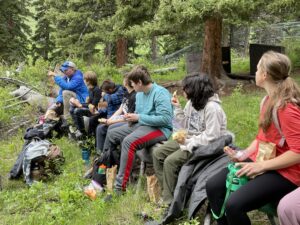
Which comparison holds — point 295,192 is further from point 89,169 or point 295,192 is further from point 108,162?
point 89,169

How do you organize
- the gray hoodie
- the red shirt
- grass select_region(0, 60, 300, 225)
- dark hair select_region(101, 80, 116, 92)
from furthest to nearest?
Answer: dark hair select_region(101, 80, 116, 92)
grass select_region(0, 60, 300, 225)
the gray hoodie
the red shirt

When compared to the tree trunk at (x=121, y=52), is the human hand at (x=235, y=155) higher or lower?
higher

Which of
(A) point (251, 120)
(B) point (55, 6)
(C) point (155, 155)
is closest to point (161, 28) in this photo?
(A) point (251, 120)

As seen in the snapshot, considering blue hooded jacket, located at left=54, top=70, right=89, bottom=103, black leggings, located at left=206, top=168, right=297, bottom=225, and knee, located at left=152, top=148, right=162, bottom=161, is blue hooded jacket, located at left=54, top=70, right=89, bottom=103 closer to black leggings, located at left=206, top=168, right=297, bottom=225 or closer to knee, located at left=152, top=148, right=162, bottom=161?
knee, located at left=152, top=148, right=162, bottom=161

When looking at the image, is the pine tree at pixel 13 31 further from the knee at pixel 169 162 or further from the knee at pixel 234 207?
the knee at pixel 234 207

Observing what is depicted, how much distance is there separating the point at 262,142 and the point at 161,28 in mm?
5704

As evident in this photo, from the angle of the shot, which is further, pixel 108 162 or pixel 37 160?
pixel 37 160

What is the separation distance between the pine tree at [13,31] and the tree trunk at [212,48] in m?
12.4

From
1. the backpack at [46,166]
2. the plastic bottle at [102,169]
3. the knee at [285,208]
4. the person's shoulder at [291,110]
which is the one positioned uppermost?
the person's shoulder at [291,110]

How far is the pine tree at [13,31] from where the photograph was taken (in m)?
21.3

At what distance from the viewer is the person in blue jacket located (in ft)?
25.2

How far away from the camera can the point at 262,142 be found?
133 inches

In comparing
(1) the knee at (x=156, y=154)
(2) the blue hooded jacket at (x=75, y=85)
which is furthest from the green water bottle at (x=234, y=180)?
(2) the blue hooded jacket at (x=75, y=85)

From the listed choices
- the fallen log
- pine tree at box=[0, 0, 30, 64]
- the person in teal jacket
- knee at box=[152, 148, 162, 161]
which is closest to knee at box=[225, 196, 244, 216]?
knee at box=[152, 148, 162, 161]
